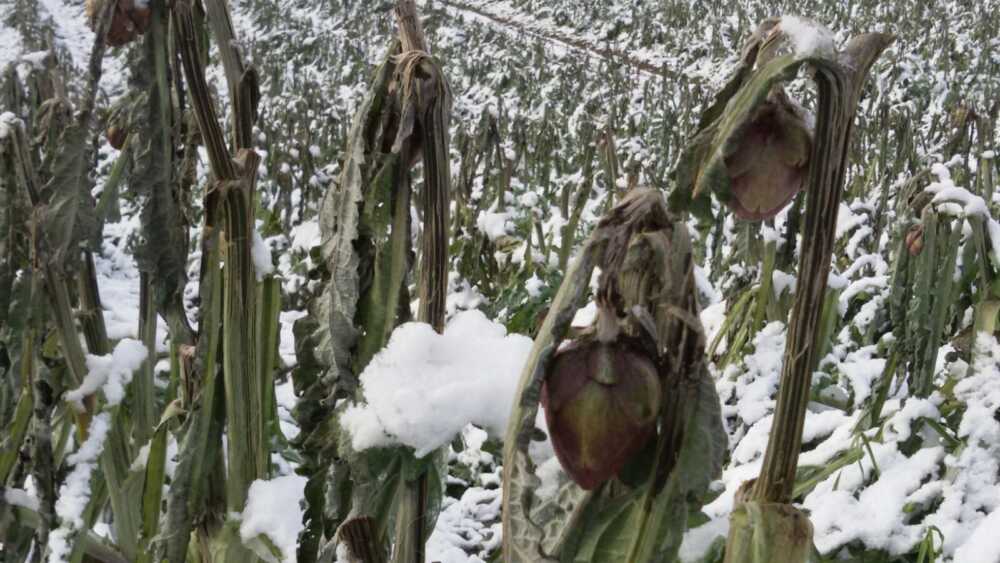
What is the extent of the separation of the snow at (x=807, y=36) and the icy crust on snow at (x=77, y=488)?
2.82 feet

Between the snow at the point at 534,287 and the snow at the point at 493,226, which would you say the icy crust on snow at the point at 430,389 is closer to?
the snow at the point at 534,287

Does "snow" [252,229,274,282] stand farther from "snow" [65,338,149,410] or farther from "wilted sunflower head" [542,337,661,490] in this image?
"wilted sunflower head" [542,337,661,490]

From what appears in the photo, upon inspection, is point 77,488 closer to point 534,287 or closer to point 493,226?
point 534,287

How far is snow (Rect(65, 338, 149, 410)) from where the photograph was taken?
3.24ft

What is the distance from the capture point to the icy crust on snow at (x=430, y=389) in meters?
0.64

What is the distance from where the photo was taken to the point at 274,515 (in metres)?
0.90

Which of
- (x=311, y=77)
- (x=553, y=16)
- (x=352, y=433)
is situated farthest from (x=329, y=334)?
(x=553, y=16)

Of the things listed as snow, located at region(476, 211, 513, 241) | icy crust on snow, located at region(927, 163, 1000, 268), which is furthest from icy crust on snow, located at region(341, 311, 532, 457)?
snow, located at region(476, 211, 513, 241)

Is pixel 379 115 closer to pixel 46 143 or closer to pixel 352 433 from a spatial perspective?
pixel 352 433

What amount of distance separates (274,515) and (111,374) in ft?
0.92

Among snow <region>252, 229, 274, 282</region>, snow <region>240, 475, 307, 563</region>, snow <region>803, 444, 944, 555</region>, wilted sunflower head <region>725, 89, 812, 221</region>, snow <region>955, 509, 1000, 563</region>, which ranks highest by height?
snow <region>252, 229, 274, 282</region>

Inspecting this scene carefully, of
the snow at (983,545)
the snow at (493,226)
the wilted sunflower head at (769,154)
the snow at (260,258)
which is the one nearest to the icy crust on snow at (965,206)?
the snow at (983,545)

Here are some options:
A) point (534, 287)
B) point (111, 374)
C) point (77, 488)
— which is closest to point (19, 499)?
point (77, 488)

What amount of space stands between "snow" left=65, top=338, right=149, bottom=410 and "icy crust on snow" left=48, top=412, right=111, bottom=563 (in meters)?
0.04
